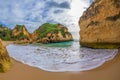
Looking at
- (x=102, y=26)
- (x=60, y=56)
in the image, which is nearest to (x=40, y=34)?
(x=60, y=56)

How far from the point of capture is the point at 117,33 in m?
2.59

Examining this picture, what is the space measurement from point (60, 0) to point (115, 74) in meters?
0.99

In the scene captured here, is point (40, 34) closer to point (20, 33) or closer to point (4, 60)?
point (20, 33)

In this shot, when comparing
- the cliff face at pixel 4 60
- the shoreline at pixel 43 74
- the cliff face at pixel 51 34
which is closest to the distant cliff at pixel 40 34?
the cliff face at pixel 51 34

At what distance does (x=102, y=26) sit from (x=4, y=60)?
111 centimetres

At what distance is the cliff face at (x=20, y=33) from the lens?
252cm

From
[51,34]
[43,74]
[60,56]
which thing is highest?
[51,34]

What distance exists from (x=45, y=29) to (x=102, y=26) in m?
0.62

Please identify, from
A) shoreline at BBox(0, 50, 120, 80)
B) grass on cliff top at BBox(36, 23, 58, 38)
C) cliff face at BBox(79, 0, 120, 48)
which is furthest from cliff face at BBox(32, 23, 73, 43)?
shoreline at BBox(0, 50, 120, 80)

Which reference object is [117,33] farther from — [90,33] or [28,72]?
[28,72]

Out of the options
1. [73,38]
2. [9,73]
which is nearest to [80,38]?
[73,38]

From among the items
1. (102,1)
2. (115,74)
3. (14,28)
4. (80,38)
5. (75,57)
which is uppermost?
(102,1)

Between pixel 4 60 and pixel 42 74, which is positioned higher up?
pixel 4 60

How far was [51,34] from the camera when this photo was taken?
2586mm
